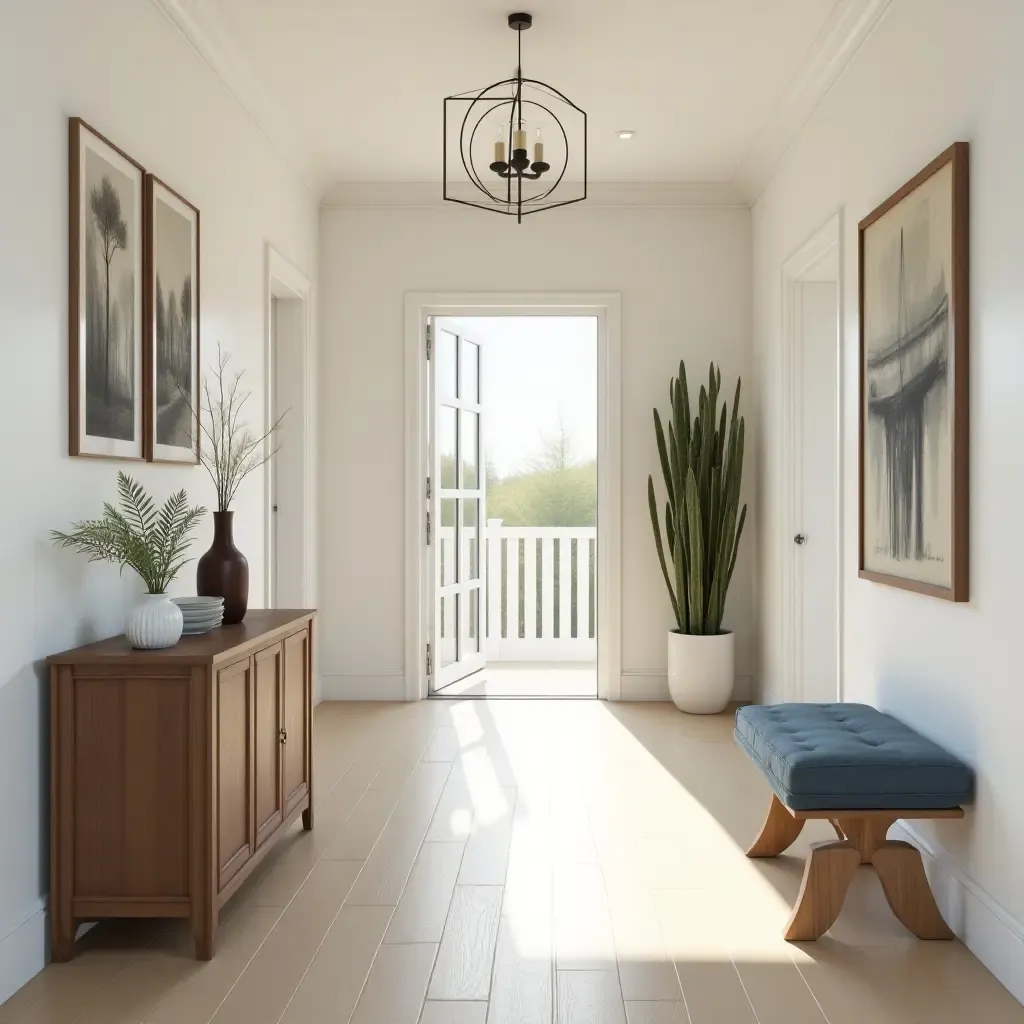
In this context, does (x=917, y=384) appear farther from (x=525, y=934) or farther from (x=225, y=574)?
(x=225, y=574)

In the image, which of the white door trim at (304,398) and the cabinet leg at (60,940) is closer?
the cabinet leg at (60,940)

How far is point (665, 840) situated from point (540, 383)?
5.65 meters

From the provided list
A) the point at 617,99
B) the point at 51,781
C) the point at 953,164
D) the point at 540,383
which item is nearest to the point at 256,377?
the point at 617,99

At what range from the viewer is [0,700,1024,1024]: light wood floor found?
213 centimetres

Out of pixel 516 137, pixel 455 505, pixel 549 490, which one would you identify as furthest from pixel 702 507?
pixel 549 490

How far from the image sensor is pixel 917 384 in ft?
9.29

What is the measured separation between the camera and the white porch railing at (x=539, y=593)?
272 inches

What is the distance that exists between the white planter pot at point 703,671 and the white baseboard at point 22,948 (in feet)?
11.1

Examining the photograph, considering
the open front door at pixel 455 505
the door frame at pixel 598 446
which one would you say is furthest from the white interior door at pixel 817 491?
the open front door at pixel 455 505

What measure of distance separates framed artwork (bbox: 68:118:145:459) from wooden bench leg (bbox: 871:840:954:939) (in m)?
2.33

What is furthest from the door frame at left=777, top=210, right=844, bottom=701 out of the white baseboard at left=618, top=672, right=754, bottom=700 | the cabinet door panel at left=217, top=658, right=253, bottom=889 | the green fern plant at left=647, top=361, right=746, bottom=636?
the cabinet door panel at left=217, top=658, right=253, bottom=889

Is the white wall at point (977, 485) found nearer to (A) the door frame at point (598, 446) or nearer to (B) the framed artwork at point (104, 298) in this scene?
(A) the door frame at point (598, 446)

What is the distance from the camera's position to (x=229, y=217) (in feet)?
12.6

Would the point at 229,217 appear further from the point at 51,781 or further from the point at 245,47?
the point at 51,781
